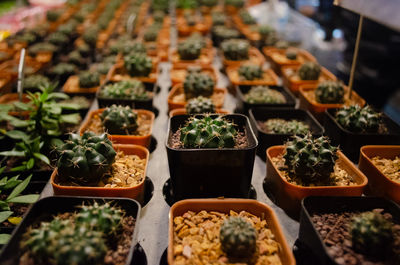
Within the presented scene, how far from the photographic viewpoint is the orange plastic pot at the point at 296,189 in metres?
2.03

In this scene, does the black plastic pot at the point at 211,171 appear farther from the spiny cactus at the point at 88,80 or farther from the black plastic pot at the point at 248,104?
the spiny cactus at the point at 88,80

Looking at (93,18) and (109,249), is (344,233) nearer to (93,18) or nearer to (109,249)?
(109,249)

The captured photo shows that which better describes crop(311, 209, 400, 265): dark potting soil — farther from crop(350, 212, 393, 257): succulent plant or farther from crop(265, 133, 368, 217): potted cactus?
crop(265, 133, 368, 217): potted cactus

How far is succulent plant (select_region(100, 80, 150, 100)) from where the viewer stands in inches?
130

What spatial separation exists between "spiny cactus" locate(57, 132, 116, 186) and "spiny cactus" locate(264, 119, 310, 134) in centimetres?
144

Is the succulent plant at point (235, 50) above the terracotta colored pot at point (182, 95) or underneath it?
above

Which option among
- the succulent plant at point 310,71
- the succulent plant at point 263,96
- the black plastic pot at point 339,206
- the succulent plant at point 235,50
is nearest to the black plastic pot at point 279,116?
the succulent plant at point 263,96

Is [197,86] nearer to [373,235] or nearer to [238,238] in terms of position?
[238,238]

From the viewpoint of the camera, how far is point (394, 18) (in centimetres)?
142

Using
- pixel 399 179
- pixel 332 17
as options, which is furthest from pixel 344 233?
pixel 332 17

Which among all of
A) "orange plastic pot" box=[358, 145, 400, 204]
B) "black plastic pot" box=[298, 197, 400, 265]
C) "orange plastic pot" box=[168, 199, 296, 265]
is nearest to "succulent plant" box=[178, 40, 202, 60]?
"orange plastic pot" box=[358, 145, 400, 204]

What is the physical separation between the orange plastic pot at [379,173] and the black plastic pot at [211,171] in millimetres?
878

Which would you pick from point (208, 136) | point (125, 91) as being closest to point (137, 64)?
point (125, 91)

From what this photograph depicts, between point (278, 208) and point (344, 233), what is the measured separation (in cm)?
50
